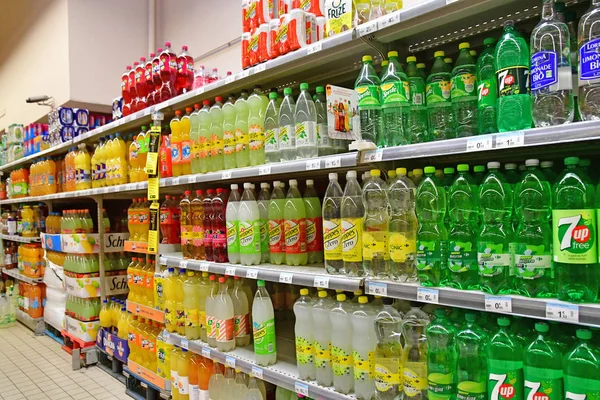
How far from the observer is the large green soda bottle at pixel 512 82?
161 cm

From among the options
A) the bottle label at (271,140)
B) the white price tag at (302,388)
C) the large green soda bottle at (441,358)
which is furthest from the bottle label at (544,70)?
the white price tag at (302,388)

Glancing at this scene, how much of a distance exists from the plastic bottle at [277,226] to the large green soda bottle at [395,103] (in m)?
0.88

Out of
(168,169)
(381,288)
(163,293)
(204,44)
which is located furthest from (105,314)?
(381,288)

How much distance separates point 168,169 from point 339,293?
1.83 m

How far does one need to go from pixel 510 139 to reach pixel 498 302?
0.59m

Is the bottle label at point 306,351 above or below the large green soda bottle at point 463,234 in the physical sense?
below

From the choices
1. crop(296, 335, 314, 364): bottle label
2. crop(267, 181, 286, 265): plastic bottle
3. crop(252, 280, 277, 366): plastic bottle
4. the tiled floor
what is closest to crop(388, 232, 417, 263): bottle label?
crop(296, 335, 314, 364): bottle label

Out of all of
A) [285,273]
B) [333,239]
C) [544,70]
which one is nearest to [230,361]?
[285,273]

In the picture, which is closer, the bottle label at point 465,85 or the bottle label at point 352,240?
the bottle label at point 465,85

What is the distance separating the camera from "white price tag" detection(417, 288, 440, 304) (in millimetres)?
1729

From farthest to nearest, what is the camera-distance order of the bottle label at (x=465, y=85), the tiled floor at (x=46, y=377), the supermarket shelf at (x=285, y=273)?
the tiled floor at (x=46, y=377)
the supermarket shelf at (x=285, y=273)
the bottle label at (x=465, y=85)

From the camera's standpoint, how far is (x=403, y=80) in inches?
76.9

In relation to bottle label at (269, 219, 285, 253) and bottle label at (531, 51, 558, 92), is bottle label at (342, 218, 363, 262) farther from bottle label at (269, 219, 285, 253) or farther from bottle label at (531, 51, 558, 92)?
bottle label at (531, 51, 558, 92)

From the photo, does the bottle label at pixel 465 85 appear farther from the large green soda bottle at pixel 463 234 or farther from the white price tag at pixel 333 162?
the white price tag at pixel 333 162
